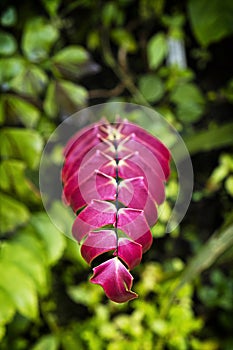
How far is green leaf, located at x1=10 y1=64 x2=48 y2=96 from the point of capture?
3.18 feet

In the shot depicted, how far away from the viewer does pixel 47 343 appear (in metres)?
1.13

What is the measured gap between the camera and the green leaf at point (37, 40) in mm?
983

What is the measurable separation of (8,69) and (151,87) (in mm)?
475

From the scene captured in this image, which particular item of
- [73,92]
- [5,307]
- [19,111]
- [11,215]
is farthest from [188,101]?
[5,307]

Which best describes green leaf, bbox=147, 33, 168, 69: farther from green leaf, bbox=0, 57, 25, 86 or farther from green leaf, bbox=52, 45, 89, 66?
green leaf, bbox=0, 57, 25, 86

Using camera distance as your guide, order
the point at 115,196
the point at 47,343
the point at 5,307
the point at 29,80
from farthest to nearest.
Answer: the point at 47,343, the point at 29,80, the point at 5,307, the point at 115,196

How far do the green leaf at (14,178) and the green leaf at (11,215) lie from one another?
41mm

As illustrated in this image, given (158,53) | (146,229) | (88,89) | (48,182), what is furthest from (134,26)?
(146,229)

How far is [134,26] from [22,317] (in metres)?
0.83

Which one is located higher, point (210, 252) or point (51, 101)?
point (51, 101)

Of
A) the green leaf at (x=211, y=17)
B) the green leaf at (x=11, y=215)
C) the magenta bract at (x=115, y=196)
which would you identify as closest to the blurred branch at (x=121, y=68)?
the green leaf at (x=211, y=17)

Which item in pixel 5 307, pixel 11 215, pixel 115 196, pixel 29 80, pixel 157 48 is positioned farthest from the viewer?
pixel 157 48

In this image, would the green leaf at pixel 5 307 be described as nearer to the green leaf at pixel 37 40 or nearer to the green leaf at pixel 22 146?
the green leaf at pixel 22 146

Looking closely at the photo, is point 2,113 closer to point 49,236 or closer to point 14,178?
point 14,178
